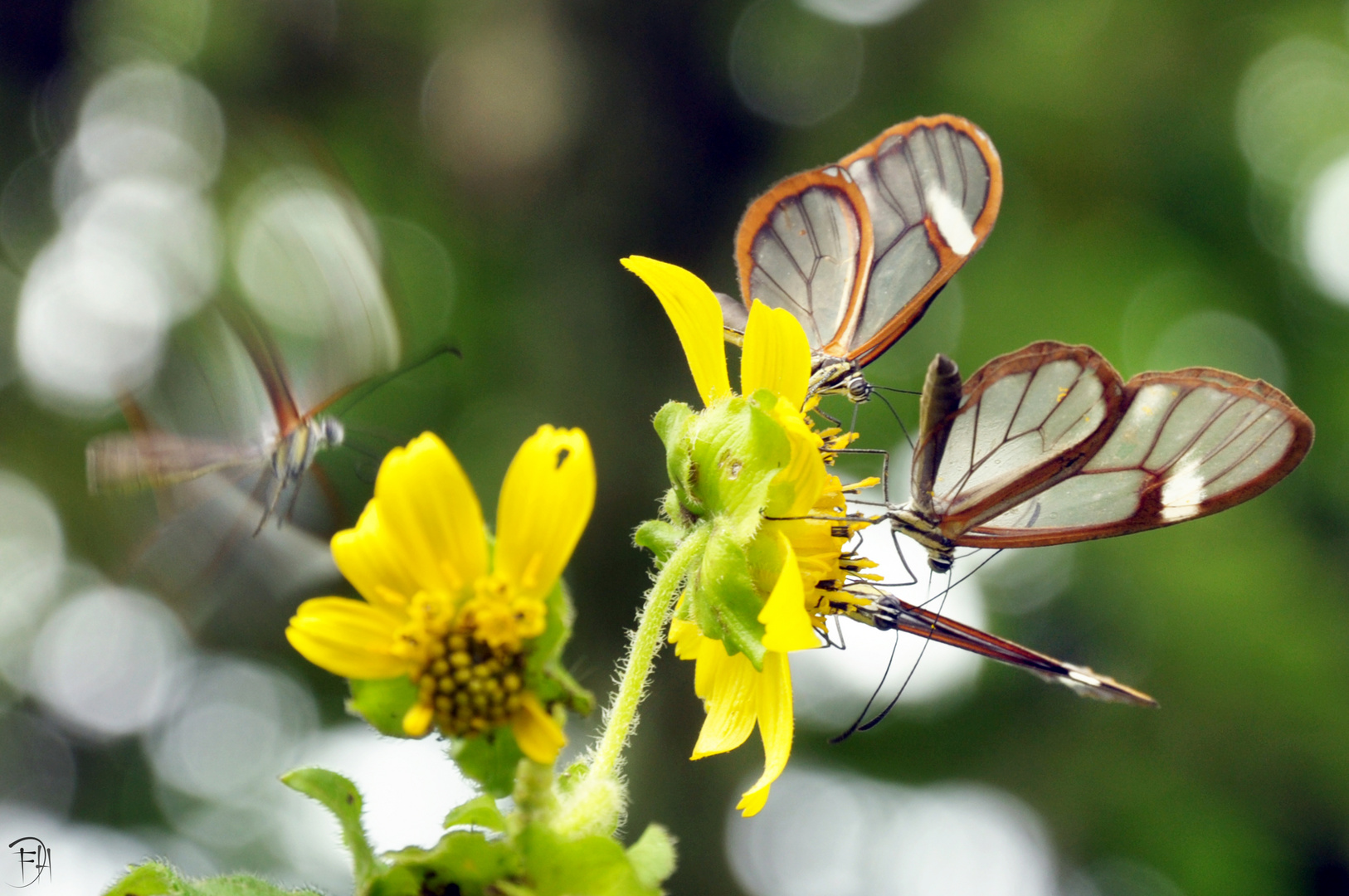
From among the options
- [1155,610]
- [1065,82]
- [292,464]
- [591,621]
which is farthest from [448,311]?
[292,464]

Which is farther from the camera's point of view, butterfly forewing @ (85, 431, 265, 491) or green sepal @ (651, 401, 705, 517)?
butterfly forewing @ (85, 431, 265, 491)

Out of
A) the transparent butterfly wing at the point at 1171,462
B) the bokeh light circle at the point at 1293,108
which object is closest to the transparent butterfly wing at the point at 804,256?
the transparent butterfly wing at the point at 1171,462

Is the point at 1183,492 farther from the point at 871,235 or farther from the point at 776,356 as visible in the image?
the point at 776,356

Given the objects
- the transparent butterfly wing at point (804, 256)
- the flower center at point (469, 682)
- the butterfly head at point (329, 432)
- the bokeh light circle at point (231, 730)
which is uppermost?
the transparent butterfly wing at point (804, 256)

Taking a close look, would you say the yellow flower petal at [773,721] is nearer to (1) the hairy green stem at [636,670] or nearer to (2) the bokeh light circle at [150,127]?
(1) the hairy green stem at [636,670]

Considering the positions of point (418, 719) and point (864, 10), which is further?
point (864, 10)

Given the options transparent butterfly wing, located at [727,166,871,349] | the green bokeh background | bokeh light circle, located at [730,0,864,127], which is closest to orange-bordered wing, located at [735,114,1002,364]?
transparent butterfly wing, located at [727,166,871,349]

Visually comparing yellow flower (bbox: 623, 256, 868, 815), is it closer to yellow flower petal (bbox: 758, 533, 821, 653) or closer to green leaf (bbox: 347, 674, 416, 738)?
yellow flower petal (bbox: 758, 533, 821, 653)

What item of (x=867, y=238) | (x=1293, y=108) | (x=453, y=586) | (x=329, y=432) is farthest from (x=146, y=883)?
(x=1293, y=108)
